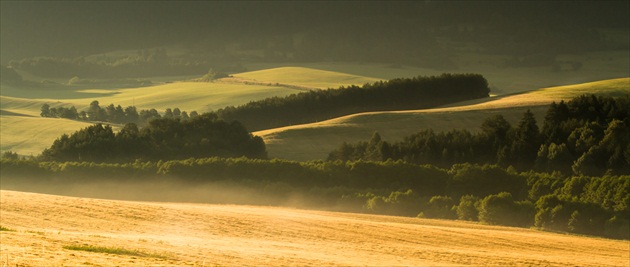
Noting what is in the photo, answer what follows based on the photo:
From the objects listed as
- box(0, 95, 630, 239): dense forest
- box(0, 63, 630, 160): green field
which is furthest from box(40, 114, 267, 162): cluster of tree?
box(0, 63, 630, 160): green field

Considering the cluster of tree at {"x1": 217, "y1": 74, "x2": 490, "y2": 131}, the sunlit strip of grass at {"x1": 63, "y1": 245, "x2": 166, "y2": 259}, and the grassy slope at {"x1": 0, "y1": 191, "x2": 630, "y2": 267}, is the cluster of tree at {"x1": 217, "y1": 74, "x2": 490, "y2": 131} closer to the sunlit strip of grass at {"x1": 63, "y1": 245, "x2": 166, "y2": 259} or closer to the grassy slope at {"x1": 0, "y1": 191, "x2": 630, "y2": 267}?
the grassy slope at {"x1": 0, "y1": 191, "x2": 630, "y2": 267}

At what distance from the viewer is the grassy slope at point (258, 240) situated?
22906mm

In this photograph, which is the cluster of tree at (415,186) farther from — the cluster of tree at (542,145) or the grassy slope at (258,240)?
the cluster of tree at (542,145)

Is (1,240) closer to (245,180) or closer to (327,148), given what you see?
(245,180)

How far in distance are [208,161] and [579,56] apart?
129466 millimetres

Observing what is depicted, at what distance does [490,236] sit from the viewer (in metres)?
35.4

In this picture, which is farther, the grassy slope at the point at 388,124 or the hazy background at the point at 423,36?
the hazy background at the point at 423,36

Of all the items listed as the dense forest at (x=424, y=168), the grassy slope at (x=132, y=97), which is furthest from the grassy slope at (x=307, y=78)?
the dense forest at (x=424, y=168)

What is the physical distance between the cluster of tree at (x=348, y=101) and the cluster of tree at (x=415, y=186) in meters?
27.7

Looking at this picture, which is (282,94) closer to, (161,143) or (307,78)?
A: (307,78)

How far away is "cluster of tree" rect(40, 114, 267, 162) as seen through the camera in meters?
59.1

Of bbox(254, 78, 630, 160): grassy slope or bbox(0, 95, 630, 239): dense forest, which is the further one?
bbox(254, 78, 630, 160): grassy slope

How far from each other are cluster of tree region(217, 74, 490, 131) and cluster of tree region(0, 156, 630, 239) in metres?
27.7

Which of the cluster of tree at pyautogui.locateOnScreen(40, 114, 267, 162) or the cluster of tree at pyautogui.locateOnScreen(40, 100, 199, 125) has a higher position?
the cluster of tree at pyautogui.locateOnScreen(40, 100, 199, 125)
